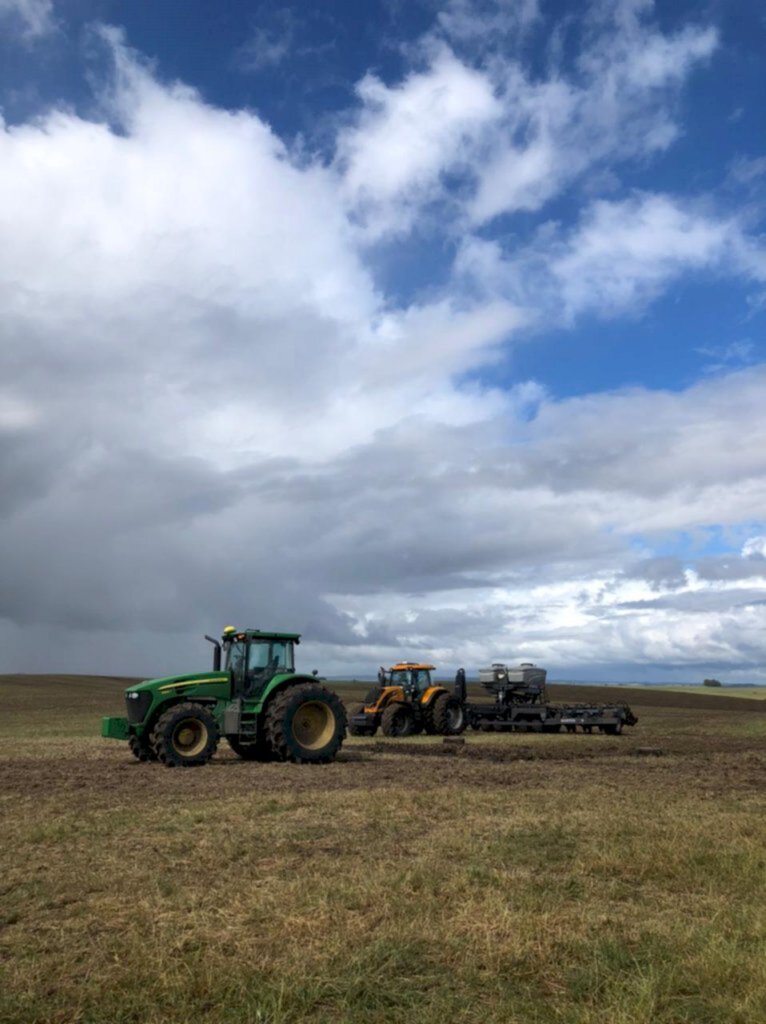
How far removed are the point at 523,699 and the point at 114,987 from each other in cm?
3078

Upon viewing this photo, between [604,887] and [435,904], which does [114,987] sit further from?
[604,887]

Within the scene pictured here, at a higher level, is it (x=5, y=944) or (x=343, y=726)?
(x=343, y=726)

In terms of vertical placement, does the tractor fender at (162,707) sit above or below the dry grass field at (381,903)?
above

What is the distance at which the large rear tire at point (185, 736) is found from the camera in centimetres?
1689

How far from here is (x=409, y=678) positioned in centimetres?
2942

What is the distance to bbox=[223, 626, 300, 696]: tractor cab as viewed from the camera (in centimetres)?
1817

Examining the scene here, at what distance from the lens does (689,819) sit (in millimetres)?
10766

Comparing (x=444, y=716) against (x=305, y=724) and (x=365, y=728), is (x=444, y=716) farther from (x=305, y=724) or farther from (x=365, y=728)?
(x=305, y=724)

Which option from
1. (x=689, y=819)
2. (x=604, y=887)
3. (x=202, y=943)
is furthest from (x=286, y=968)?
(x=689, y=819)

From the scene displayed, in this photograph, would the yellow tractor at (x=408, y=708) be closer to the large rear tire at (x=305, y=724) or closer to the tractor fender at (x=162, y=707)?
the large rear tire at (x=305, y=724)

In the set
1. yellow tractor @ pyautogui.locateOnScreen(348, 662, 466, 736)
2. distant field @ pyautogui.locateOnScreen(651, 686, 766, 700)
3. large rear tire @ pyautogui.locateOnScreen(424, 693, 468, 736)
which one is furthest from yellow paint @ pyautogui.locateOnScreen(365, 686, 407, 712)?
distant field @ pyautogui.locateOnScreen(651, 686, 766, 700)

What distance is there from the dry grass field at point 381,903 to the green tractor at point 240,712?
2.84 meters

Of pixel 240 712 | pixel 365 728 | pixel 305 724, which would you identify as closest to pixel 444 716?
pixel 365 728

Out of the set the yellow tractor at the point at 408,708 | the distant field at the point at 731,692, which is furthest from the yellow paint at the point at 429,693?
the distant field at the point at 731,692
